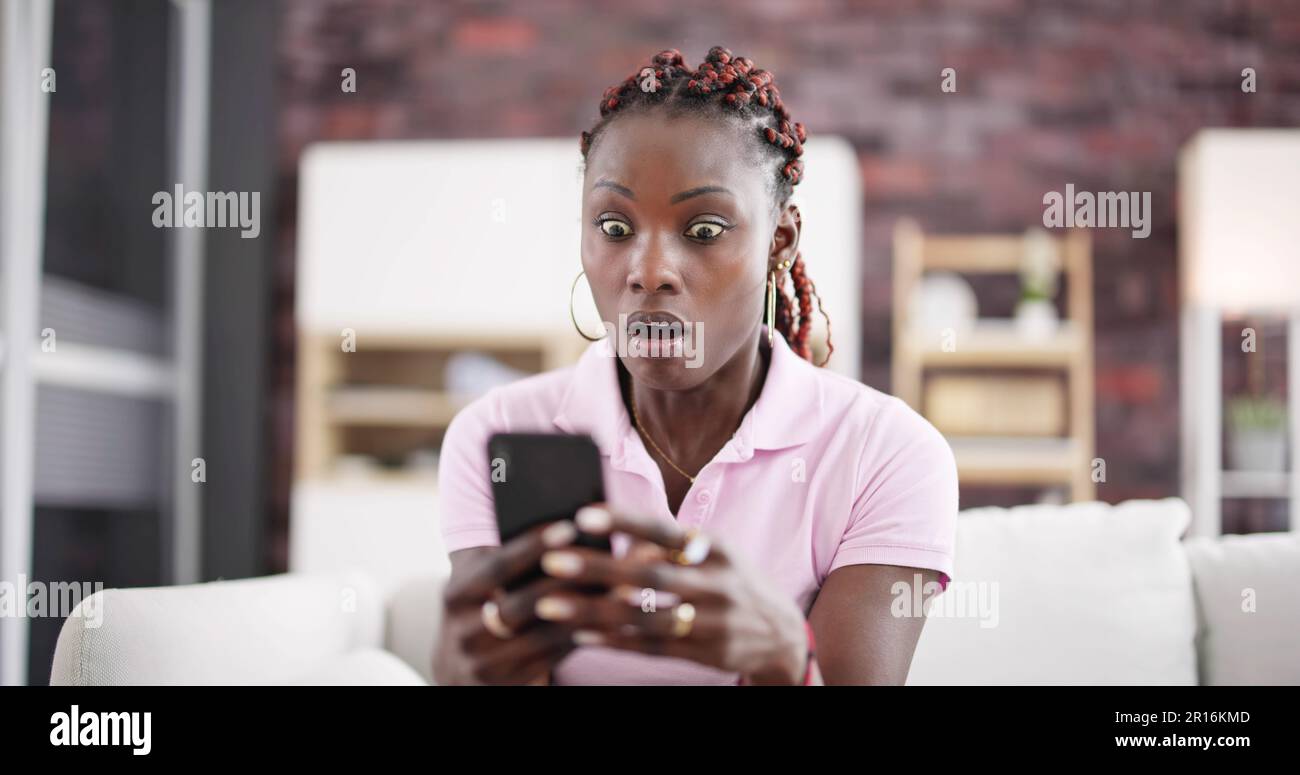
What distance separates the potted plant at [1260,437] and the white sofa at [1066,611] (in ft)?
6.25

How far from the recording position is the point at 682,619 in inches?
26.7

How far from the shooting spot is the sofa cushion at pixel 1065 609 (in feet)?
4.19

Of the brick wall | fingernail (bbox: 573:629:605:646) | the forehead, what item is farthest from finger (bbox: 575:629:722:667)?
the brick wall

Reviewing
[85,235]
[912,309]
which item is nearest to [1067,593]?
[912,309]

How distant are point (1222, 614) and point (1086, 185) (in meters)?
2.39

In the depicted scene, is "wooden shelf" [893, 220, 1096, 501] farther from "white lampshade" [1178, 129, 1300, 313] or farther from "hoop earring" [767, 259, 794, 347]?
"hoop earring" [767, 259, 794, 347]

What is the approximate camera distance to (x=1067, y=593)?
4.26 ft

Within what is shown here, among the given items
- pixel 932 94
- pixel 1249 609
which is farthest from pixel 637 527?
pixel 932 94

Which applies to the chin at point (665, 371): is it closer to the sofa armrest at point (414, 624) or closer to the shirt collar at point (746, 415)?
the shirt collar at point (746, 415)

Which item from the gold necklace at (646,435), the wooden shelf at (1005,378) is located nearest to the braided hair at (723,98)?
the gold necklace at (646,435)

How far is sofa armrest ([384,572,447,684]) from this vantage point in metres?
1.41

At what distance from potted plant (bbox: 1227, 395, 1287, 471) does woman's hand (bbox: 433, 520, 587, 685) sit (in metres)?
2.97

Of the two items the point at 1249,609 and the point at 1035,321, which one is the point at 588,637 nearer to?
the point at 1249,609

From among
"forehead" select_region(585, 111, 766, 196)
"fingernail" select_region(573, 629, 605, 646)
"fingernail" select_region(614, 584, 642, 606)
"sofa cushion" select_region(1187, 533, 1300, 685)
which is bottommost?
"sofa cushion" select_region(1187, 533, 1300, 685)
